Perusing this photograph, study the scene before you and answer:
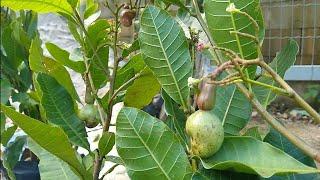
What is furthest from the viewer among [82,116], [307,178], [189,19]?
[82,116]

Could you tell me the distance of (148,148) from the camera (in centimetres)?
90

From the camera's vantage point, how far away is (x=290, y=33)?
425 centimetres

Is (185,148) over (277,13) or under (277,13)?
over

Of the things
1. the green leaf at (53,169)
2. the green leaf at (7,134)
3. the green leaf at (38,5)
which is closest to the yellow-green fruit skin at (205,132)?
the green leaf at (38,5)

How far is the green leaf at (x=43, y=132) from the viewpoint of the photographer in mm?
973

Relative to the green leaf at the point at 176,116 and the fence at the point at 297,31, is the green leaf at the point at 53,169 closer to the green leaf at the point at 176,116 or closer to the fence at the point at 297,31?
the green leaf at the point at 176,116

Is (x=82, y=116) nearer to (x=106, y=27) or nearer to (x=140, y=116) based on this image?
(x=106, y=27)

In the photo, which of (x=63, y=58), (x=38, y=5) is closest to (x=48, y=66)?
(x=63, y=58)

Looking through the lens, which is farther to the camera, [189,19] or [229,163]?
[189,19]

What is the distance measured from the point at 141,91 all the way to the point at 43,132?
0.34 m

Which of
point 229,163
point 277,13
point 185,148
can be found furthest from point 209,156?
point 277,13

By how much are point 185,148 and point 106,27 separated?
0.49 metres

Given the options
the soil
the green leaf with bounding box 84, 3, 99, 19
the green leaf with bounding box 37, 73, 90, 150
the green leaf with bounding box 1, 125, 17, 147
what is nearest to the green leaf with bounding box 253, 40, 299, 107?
the green leaf with bounding box 37, 73, 90, 150

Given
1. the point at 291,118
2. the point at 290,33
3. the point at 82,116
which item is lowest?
the point at 291,118
